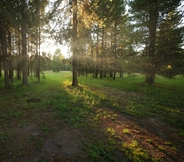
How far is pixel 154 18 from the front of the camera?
1377 centimetres

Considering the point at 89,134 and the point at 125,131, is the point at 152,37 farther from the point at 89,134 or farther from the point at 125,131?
the point at 89,134

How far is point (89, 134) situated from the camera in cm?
442

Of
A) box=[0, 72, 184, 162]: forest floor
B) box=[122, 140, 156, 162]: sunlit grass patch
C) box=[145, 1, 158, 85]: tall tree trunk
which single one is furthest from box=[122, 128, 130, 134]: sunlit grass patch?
box=[145, 1, 158, 85]: tall tree trunk

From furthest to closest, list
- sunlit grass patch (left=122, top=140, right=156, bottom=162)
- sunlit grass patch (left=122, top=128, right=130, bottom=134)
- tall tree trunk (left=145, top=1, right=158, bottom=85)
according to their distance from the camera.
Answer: tall tree trunk (left=145, top=1, right=158, bottom=85)
sunlit grass patch (left=122, top=128, right=130, bottom=134)
sunlit grass patch (left=122, top=140, right=156, bottom=162)

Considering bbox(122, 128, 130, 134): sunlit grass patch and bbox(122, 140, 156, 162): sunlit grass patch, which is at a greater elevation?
bbox(122, 128, 130, 134): sunlit grass patch

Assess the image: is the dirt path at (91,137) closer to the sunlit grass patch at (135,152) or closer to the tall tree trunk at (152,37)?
the sunlit grass patch at (135,152)

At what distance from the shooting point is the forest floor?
3.40 m

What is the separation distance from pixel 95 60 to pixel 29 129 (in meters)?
22.2

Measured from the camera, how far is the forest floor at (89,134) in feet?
11.2

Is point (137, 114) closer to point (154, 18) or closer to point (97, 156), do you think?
point (97, 156)

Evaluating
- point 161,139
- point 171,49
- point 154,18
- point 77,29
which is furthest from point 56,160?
point 154,18

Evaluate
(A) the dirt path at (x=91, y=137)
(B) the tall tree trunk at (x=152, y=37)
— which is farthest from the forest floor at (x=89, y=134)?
(B) the tall tree trunk at (x=152, y=37)

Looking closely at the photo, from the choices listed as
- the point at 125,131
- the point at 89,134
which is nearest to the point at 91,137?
the point at 89,134

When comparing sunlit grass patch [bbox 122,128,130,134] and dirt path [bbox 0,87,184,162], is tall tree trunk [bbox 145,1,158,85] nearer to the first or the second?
dirt path [bbox 0,87,184,162]
